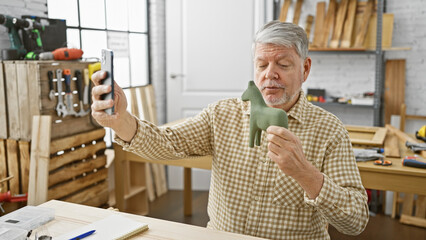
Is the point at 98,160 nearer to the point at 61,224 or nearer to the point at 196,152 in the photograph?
the point at 196,152

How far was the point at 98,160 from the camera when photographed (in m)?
2.79

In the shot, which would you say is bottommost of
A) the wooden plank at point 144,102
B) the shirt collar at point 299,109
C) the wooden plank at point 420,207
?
the wooden plank at point 420,207

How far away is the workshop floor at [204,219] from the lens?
325 centimetres

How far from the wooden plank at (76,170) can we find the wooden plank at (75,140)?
0.13 meters

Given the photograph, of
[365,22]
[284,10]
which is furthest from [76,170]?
[365,22]

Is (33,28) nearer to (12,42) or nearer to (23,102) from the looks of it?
(12,42)

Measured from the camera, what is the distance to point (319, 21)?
4.45 m

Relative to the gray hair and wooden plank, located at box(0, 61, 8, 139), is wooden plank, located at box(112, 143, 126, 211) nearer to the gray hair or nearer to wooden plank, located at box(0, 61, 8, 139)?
wooden plank, located at box(0, 61, 8, 139)

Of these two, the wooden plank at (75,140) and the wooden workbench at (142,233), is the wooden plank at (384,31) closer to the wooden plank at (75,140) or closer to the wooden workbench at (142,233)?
the wooden plank at (75,140)

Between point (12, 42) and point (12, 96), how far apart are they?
39cm

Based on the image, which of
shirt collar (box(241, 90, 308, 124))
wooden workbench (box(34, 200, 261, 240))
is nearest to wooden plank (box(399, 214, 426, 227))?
shirt collar (box(241, 90, 308, 124))

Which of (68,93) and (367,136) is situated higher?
(68,93)

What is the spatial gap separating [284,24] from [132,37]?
9.46 ft

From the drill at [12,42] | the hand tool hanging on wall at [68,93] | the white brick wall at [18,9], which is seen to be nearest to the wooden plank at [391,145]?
the hand tool hanging on wall at [68,93]
